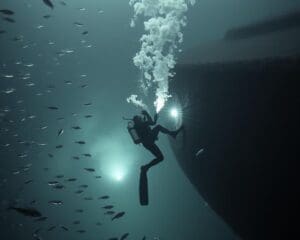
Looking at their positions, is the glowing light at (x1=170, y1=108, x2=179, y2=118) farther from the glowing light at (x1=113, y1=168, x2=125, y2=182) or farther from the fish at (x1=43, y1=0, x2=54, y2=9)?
the glowing light at (x1=113, y1=168, x2=125, y2=182)

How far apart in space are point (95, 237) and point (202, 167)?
4274 cm

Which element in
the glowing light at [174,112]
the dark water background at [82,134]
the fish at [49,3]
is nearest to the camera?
the fish at [49,3]

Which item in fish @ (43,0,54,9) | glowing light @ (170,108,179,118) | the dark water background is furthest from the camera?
the dark water background

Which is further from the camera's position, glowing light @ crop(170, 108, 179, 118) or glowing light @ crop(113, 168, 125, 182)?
glowing light @ crop(113, 168, 125, 182)

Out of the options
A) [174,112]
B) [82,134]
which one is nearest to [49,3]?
[174,112]

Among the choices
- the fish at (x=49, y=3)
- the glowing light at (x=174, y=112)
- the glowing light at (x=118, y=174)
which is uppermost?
the fish at (x=49, y=3)

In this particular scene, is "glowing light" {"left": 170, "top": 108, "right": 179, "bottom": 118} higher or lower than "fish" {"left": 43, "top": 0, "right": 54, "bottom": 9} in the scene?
lower

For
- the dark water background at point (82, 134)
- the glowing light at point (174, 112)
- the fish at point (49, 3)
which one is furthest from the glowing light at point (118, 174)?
the fish at point (49, 3)

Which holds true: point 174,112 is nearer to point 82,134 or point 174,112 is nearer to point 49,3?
point 49,3

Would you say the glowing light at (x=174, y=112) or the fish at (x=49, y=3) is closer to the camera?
the fish at (x=49, y=3)

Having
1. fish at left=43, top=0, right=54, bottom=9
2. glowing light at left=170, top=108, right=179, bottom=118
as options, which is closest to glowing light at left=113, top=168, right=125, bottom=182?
glowing light at left=170, top=108, right=179, bottom=118

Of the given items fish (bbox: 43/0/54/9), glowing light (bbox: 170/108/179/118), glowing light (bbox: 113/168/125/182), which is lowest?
glowing light (bbox: 113/168/125/182)

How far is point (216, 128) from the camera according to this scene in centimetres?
930

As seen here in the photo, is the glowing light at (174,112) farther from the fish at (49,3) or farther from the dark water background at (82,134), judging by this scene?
the dark water background at (82,134)
